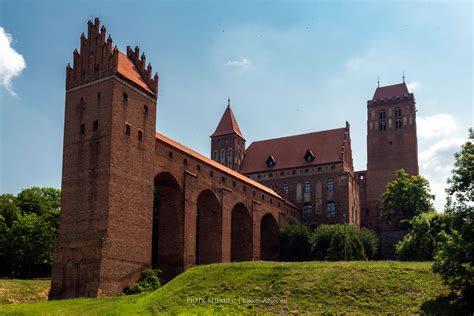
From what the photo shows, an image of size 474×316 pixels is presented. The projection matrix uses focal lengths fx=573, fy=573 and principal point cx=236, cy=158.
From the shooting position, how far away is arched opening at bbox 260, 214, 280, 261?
5741cm

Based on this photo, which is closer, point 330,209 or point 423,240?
point 423,240

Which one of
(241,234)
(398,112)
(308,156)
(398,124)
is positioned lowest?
(241,234)

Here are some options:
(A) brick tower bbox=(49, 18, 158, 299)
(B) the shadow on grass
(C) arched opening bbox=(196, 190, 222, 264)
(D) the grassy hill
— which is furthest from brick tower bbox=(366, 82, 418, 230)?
(B) the shadow on grass

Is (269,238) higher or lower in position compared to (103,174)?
lower

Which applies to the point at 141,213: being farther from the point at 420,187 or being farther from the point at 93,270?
the point at 420,187

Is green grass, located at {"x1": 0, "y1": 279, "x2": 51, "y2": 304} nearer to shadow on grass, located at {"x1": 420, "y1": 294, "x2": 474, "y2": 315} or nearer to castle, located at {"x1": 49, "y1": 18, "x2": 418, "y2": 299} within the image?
castle, located at {"x1": 49, "y1": 18, "x2": 418, "y2": 299}

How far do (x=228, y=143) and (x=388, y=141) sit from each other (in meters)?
20.7

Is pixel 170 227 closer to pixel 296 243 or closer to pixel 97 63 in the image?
pixel 97 63

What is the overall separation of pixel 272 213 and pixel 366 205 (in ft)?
71.2

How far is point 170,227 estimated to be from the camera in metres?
40.5

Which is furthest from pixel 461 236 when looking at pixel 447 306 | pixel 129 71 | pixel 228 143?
pixel 228 143

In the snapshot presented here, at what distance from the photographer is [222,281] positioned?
27.5 metres

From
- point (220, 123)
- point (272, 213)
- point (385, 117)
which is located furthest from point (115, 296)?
point (385, 117)

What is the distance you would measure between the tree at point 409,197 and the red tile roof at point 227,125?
844 inches
